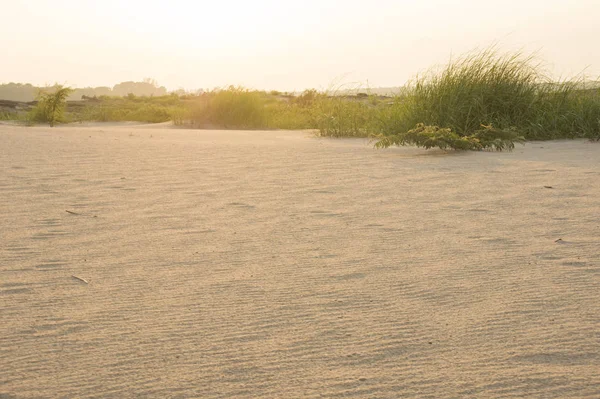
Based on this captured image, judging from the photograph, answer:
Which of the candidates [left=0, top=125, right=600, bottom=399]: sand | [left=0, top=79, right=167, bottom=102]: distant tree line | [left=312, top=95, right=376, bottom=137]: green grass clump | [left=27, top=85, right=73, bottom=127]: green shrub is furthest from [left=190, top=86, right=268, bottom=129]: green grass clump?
[left=0, top=79, right=167, bottom=102]: distant tree line

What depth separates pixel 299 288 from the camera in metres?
2.63

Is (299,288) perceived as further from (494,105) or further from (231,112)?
(231,112)

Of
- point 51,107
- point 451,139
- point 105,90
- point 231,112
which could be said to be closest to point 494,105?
point 451,139

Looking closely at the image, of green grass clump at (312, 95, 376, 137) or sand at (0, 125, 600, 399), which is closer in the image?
sand at (0, 125, 600, 399)

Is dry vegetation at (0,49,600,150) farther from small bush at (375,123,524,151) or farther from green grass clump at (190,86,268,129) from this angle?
green grass clump at (190,86,268,129)

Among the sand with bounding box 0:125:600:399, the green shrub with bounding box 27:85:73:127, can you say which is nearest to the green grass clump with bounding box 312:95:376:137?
the sand with bounding box 0:125:600:399

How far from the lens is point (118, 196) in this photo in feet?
15.0

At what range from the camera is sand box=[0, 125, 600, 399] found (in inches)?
73.5

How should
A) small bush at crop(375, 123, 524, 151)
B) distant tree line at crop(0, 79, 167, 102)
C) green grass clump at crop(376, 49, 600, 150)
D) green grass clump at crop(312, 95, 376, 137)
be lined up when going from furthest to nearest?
distant tree line at crop(0, 79, 167, 102) < green grass clump at crop(312, 95, 376, 137) < green grass clump at crop(376, 49, 600, 150) < small bush at crop(375, 123, 524, 151)

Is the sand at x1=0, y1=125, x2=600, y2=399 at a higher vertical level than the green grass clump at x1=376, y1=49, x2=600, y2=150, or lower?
lower

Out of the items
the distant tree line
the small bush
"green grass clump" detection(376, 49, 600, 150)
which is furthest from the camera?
the distant tree line

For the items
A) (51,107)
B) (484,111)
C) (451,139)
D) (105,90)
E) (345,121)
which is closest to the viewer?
(451,139)

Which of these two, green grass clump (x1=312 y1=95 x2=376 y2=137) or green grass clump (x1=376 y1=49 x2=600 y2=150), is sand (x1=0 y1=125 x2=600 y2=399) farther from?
green grass clump (x1=312 y1=95 x2=376 y2=137)

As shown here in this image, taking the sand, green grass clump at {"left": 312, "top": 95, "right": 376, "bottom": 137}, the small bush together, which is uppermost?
green grass clump at {"left": 312, "top": 95, "right": 376, "bottom": 137}
